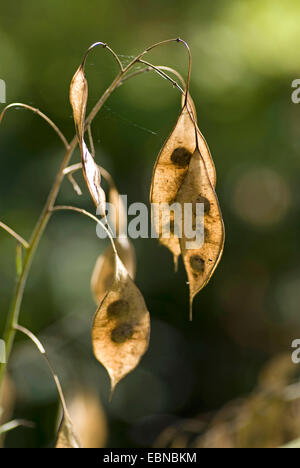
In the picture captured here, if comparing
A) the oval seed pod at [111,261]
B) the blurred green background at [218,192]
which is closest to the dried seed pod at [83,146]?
the oval seed pod at [111,261]

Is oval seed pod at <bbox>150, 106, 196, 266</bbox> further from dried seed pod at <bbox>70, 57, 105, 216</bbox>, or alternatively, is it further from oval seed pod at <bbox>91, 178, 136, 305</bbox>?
oval seed pod at <bbox>91, 178, 136, 305</bbox>

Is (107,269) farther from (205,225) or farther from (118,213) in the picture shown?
(205,225)

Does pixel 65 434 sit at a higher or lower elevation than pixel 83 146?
lower

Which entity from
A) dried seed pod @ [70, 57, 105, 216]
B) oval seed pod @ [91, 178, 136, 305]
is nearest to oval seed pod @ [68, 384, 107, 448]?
oval seed pod @ [91, 178, 136, 305]

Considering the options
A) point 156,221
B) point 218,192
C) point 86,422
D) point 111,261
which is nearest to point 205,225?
point 156,221

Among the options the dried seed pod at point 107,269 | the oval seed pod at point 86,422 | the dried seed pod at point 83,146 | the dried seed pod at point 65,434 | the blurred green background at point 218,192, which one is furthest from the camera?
the blurred green background at point 218,192

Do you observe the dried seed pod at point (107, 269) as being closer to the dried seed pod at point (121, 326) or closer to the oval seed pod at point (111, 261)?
the oval seed pod at point (111, 261)

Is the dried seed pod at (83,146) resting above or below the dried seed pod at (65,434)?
above
